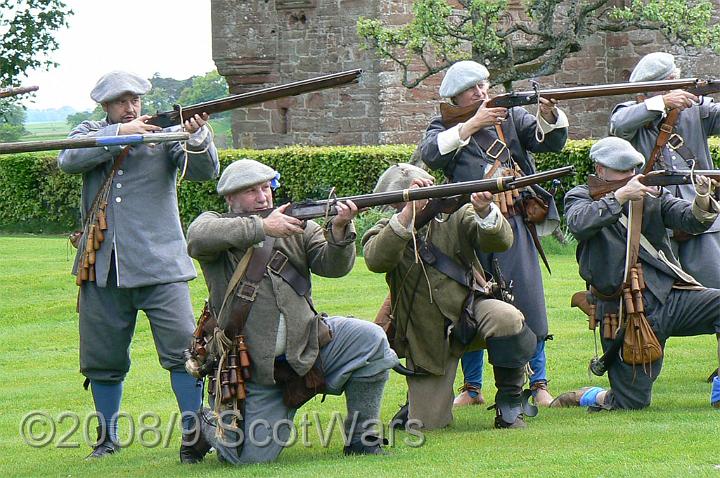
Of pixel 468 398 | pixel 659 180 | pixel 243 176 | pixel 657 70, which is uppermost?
pixel 657 70

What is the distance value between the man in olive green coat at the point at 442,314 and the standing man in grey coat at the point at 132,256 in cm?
104

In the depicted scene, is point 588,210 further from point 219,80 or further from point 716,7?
point 219,80

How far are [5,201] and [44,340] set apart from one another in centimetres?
1164

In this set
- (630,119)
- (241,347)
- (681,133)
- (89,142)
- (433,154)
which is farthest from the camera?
(681,133)

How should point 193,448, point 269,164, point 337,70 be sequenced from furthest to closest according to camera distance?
point 337,70, point 269,164, point 193,448

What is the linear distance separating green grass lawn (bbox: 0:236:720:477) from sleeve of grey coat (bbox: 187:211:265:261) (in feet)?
3.54

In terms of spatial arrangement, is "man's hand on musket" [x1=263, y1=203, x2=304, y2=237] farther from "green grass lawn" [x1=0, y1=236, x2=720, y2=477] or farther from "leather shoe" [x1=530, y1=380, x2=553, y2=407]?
"leather shoe" [x1=530, y1=380, x2=553, y2=407]

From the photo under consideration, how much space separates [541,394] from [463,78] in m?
1.98

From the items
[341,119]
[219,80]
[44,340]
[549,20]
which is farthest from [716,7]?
[219,80]

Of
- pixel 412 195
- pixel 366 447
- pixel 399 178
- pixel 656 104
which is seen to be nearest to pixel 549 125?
pixel 656 104

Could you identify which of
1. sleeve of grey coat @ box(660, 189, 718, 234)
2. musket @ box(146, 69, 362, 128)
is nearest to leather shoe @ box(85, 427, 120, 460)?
musket @ box(146, 69, 362, 128)

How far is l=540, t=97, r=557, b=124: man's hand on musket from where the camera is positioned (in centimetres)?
820

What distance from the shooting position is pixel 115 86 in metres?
7.48

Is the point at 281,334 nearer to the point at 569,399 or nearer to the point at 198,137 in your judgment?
the point at 198,137
